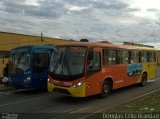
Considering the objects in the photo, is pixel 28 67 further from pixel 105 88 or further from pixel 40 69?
pixel 105 88

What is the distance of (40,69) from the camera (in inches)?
714

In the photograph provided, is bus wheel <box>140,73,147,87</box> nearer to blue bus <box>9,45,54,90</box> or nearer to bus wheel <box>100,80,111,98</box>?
bus wheel <box>100,80,111,98</box>

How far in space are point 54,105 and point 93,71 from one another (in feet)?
7.60

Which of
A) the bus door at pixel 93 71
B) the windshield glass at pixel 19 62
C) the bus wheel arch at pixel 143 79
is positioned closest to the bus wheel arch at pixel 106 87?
the bus door at pixel 93 71

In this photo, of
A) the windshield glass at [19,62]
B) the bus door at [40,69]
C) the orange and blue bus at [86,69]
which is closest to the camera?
the orange and blue bus at [86,69]

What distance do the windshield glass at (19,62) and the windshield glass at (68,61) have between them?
305 cm

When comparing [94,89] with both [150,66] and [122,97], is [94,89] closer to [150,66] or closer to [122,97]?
[122,97]

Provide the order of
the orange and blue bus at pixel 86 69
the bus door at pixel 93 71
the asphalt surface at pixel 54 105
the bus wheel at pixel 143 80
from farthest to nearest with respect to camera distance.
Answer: the bus wheel at pixel 143 80 < the bus door at pixel 93 71 < the orange and blue bus at pixel 86 69 < the asphalt surface at pixel 54 105

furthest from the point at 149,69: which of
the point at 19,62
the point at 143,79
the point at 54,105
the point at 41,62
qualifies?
the point at 54,105

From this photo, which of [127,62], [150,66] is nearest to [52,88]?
[127,62]

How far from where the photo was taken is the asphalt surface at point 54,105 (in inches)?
468

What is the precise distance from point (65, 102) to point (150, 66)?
940 centimetres

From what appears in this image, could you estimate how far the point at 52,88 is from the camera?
14805mm

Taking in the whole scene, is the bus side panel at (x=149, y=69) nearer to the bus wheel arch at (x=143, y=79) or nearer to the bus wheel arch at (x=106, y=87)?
the bus wheel arch at (x=143, y=79)
